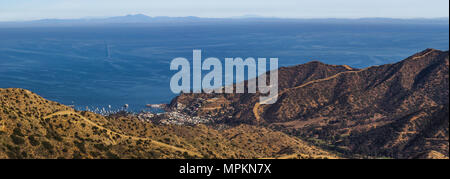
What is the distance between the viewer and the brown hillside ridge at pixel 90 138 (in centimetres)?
4672

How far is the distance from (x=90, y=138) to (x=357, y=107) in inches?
3219

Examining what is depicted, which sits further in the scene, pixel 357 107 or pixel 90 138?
pixel 357 107

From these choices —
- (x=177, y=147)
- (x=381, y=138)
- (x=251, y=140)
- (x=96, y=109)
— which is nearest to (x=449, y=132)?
(x=381, y=138)

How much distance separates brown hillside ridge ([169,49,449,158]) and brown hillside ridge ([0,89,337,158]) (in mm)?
23811

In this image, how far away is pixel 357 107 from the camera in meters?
117

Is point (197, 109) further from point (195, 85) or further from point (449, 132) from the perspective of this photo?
point (449, 132)

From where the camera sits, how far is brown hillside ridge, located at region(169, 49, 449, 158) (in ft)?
290

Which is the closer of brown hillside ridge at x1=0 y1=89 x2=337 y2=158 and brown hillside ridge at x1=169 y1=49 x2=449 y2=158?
brown hillside ridge at x1=0 y1=89 x2=337 y2=158

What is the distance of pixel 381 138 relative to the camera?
90.6m

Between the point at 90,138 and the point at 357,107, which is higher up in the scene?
the point at 90,138

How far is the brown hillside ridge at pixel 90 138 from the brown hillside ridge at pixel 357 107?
78.1 ft

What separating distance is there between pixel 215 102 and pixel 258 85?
17.1 metres

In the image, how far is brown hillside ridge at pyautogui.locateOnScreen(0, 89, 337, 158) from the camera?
4672 centimetres

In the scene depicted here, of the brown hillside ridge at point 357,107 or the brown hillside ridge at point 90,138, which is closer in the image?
the brown hillside ridge at point 90,138
